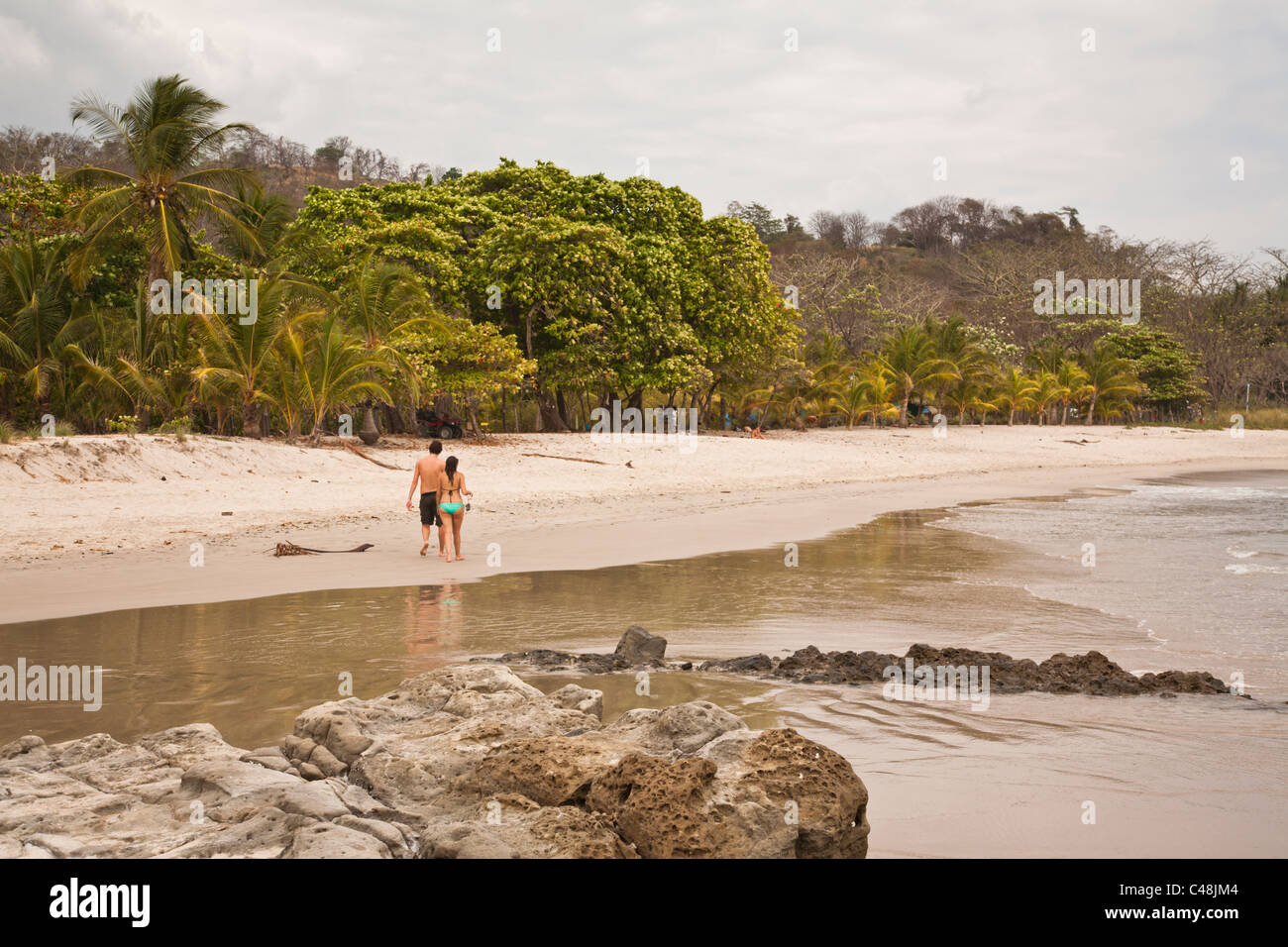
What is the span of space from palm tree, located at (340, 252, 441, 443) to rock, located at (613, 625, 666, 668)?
16316 mm

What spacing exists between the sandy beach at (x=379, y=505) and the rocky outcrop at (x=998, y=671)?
487 cm

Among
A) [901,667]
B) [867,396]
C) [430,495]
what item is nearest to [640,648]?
[901,667]

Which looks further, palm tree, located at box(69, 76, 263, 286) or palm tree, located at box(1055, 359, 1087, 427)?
palm tree, located at box(1055, 359, 1087, 427)

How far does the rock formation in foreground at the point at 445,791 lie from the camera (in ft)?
10.3

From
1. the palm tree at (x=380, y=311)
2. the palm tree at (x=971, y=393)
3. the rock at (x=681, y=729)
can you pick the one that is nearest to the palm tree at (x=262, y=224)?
the palm tree at (x=380, y=311)

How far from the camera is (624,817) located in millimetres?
3289

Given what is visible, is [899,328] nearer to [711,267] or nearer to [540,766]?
[711,267]

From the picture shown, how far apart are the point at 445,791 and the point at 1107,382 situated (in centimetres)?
4432

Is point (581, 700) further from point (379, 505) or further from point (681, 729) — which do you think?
point (379, 505)

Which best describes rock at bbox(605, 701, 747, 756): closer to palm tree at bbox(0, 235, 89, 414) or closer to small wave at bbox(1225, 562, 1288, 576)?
small wave at bbox(1225, 562, 1288, 576)

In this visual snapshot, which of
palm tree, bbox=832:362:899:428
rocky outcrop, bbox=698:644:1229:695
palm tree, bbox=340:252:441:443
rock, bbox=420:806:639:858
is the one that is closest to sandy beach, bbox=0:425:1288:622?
palm tree, bbox=340:252:441:443

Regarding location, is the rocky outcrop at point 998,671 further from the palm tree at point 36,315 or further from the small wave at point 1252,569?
the palm tree at point 36,315

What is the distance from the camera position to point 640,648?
21.2 ft

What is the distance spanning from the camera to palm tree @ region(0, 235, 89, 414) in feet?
69.1
